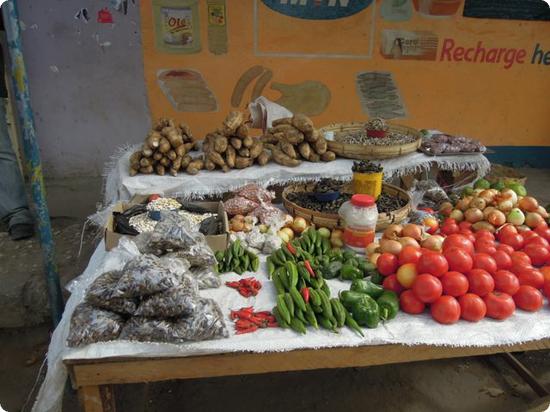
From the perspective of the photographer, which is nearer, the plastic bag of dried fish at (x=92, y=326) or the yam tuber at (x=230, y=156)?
the plastic bag of dried fish at (x=92, y=326)

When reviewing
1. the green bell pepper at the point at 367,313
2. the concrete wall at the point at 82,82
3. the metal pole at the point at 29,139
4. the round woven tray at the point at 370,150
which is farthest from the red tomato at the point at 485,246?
the concrete wall at the point at 82,82

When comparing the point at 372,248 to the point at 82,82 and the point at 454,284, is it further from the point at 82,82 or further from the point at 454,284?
the point at 82,82

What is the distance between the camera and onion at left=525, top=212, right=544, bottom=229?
2631 mm

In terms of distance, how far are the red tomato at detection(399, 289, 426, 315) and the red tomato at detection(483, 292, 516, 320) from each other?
0.28 m

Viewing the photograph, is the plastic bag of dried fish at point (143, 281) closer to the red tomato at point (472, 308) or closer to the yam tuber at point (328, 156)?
the red tomato at point (472, 308)

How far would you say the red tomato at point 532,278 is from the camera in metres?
2.03

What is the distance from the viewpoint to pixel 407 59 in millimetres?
6051

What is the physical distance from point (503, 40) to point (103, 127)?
5780 mm

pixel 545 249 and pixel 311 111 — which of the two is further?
pixel 311 111

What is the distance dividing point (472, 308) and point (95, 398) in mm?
1633

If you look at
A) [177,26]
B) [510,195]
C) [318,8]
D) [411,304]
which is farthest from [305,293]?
[318,8]

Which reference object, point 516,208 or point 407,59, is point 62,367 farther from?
point 407,59

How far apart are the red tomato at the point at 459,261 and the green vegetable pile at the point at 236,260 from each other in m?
0.98

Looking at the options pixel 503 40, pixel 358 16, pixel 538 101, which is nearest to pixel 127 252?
pixel 358 16
